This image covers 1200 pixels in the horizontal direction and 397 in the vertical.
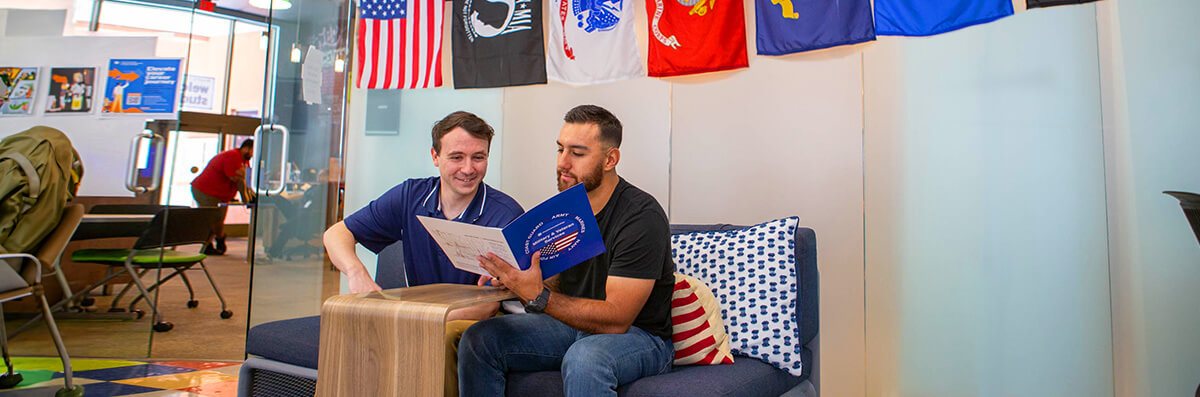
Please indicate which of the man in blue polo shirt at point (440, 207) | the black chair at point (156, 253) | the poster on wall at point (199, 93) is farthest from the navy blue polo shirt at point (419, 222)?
the poster on wall at point (199, 93)

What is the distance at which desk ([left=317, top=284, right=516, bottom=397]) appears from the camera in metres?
1.37

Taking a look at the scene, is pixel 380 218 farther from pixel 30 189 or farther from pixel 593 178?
pixel 30 189

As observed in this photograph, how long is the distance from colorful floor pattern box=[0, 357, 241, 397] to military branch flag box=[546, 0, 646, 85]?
2.29 m

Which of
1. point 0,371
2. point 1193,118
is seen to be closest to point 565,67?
point 1193,118

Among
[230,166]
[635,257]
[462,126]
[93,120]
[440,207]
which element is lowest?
[635,257]

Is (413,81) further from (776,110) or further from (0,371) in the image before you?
(0,371)

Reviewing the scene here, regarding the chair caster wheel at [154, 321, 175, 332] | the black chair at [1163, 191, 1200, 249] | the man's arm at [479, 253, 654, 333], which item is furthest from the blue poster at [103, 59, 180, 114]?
the black chair at [1163, 191, 1200, 249]

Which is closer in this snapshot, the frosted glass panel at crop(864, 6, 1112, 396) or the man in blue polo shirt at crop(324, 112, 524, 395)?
the man in blue polo shirt at crop(324, 112, 524, 395)

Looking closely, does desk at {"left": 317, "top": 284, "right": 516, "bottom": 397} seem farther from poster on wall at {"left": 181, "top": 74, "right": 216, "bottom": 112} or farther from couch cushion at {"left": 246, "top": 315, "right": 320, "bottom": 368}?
poster on wall at {"left": 181, "top": 74, "right": 216, "bottom": 112}

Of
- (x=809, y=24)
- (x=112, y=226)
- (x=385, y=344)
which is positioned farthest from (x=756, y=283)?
(x=112, y=226)

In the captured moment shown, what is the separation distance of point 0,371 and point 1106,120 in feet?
16.9

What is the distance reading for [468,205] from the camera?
2.06 meters

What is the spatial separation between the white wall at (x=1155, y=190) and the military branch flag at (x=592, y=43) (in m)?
2.00

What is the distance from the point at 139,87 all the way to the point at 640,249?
5.67m
